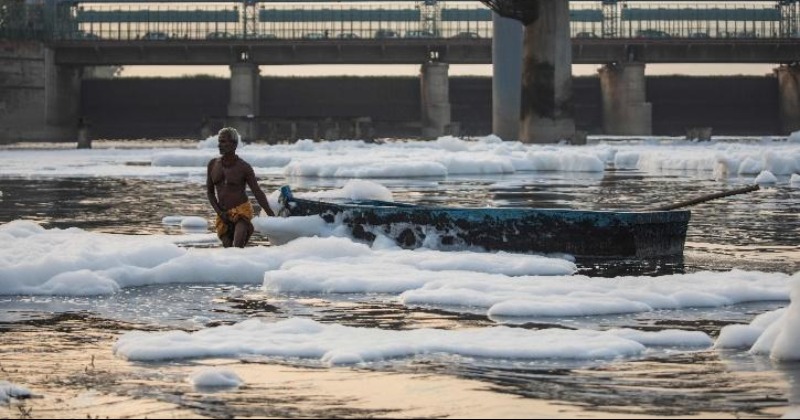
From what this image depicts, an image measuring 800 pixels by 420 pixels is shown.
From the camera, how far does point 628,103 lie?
84062 mm

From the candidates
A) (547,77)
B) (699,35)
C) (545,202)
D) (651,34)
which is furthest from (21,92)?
(545,202)

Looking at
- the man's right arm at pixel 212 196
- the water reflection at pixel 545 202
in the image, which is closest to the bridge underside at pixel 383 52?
the water reflection at pixel 545 202

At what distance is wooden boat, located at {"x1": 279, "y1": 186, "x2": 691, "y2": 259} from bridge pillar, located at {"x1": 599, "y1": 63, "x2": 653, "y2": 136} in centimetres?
6957

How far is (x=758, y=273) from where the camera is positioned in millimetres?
12578

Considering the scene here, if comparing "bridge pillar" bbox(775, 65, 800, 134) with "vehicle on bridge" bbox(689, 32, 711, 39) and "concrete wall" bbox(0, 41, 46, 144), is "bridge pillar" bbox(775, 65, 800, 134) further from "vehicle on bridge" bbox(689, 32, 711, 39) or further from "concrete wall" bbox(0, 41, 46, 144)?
"concrete wall" bbox(0, 41, 46, 144)

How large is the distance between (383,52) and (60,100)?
695 inches

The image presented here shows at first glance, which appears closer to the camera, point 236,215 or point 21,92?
point 236,215

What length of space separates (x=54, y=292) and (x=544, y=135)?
49680 mm

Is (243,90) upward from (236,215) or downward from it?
upward

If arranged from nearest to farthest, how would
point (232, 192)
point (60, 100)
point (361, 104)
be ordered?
point (232, 192) < point (60, 100) < point (361, 104)

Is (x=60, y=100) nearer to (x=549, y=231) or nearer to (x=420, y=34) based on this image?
(x=420, y=34)

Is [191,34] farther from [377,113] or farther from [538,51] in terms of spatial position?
[538,51]

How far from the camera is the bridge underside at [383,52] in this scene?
83500 mm

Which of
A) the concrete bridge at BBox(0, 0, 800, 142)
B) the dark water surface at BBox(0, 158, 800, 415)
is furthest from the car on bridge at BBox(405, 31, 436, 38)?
the dark water surface at BBox(0, 158, 800, 415)
